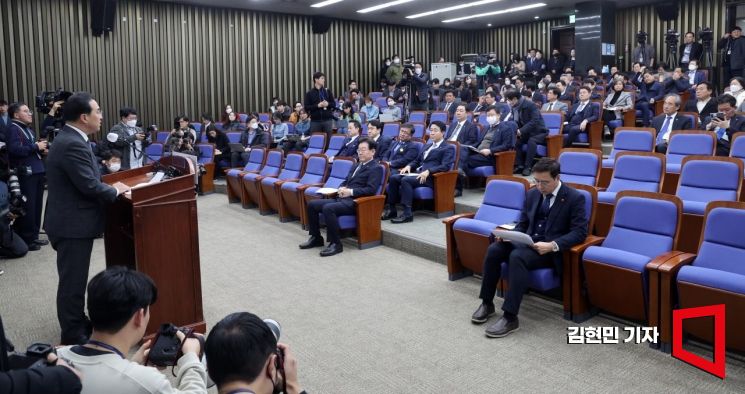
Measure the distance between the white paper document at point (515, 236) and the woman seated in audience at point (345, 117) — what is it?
21.4 feet

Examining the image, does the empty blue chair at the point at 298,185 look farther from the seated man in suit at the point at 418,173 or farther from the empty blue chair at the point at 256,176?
the seated man in suit at the point at 418,173

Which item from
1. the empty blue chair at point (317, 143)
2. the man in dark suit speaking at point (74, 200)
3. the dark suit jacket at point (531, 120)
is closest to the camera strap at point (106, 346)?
the man in dark suit speaking at point (74, 200)

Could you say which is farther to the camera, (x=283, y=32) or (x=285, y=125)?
(x=283, y=32)

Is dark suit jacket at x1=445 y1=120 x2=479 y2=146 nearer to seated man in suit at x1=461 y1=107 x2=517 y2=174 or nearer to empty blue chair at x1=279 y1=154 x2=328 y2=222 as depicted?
seated man in suit at x1=461 y1=107 x2=517 y2=174

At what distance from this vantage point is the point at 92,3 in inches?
391

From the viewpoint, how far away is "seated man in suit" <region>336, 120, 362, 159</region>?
22.9 feet

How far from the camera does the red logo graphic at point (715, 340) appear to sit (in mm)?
2777

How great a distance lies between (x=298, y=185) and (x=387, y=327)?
2959mm

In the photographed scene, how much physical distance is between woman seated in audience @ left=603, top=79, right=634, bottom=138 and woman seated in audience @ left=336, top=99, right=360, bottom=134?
3831 mm

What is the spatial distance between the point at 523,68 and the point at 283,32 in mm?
5523

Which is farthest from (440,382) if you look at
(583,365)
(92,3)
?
(92,3)

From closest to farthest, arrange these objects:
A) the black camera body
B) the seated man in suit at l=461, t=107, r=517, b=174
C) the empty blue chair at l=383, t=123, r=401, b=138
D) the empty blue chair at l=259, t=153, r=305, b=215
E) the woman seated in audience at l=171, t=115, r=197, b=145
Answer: the black camera body
the seated man in suit at l=461, t=107, r=517, b=174
the empty blue chair at l=259, t=153, r=305, b=215
the empty blue chair at l=383, t=123, r=401, b=138
the woman seated in audience at l=171, t=115, r=197, b=145

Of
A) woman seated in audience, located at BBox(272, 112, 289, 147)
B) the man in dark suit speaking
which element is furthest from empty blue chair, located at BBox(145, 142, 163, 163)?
the man in dark suit speaking

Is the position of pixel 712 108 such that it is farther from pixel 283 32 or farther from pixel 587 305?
pixel 283 32
